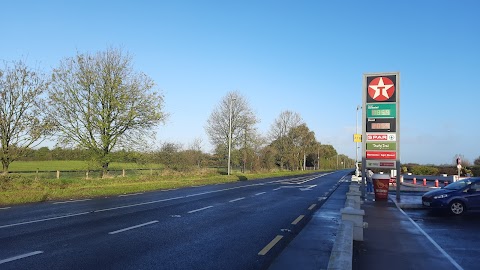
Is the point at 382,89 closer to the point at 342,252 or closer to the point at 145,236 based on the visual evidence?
the point at 145,236

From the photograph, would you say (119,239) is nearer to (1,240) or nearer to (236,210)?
(1,240)

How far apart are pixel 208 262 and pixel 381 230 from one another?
5639 millimetres

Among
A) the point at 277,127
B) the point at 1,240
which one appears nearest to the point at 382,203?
the point at 1,240

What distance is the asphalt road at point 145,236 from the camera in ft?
21.7

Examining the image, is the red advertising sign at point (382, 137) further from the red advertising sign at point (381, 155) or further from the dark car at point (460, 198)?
the dark car at point (460, 198)

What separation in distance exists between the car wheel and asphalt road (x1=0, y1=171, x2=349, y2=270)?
495 centimetres

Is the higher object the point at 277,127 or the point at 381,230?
the point at 277,127

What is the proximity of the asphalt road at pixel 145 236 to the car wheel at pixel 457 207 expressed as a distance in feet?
16.2

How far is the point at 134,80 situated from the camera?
107ft

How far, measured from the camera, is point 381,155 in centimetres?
1962

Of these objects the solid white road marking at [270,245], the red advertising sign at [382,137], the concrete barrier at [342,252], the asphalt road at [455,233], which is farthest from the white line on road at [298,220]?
the red advertising sign at [382,137]

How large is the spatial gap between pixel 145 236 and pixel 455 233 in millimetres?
8060

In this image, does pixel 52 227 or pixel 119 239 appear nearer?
pixel 119 239

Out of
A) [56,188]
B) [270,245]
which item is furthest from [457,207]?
[56,188]
